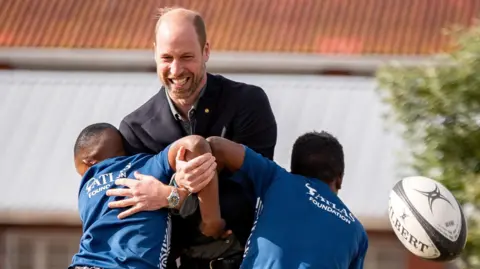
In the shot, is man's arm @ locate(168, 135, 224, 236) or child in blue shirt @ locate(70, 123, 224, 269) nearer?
man's arm @ locate(168, 135, 224, 236)

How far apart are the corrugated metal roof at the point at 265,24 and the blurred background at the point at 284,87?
0.02 meters

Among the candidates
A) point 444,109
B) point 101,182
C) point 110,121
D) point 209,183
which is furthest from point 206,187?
point 110,121

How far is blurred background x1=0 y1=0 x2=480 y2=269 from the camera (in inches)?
408

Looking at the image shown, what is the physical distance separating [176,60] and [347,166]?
837cm

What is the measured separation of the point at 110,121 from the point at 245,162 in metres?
8.93

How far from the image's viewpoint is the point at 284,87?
15.2 meters

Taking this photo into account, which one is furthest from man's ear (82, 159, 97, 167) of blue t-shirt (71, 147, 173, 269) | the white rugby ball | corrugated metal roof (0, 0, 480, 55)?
corrugated metal roof (0, 0, 480, 55)

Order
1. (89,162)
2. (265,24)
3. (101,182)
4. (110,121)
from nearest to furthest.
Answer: (101,182) → (89,162) → (110,121) → (265,24)

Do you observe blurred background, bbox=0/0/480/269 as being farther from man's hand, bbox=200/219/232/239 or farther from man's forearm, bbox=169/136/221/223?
man's forearm, bbox=169/136/221/223

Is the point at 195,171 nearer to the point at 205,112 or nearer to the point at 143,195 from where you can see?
the point at 143,195

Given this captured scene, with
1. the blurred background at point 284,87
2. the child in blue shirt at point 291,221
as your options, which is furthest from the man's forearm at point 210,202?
the blurred background at point 284,87

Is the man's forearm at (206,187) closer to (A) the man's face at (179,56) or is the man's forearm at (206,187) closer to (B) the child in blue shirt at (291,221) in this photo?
(B) the child in blue shirt at (291,221)

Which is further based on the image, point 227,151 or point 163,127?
point 163,127

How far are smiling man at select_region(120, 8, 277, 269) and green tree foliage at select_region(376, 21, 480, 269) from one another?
4239mm
